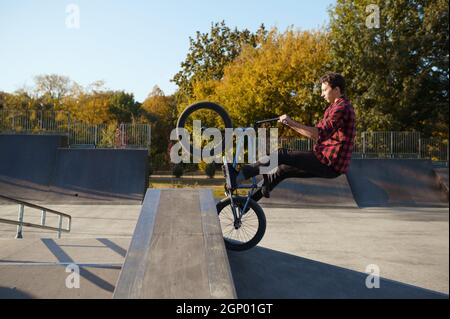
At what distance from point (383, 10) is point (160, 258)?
839 inches

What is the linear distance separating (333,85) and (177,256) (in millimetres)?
2585

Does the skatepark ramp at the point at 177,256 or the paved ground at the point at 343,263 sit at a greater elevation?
the skatepark ramp at the point at 177,256

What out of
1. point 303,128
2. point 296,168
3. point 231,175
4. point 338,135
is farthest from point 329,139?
point 231,175

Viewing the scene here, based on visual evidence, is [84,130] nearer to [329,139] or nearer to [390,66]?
[390,66]

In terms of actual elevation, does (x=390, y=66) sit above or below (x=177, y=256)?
above

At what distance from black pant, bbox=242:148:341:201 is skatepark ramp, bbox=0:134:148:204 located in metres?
12.4

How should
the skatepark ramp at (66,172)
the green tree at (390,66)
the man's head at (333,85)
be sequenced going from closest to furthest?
1. the man's head at (333,85)
2. the skatepark ramp at (66,172)
3. the green tree at (390,66)

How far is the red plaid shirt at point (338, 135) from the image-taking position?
13.7ft

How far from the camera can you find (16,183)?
1738 centimetres

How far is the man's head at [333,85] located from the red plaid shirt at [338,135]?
11 centimetres

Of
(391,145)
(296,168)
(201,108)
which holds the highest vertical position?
(391,145)

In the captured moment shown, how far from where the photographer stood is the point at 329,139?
4.32 meters

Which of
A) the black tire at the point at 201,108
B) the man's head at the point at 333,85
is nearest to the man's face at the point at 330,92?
the man's head at the point at 333,85

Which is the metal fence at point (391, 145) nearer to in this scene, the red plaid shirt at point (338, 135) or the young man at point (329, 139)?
the young man at point (329, 139)
